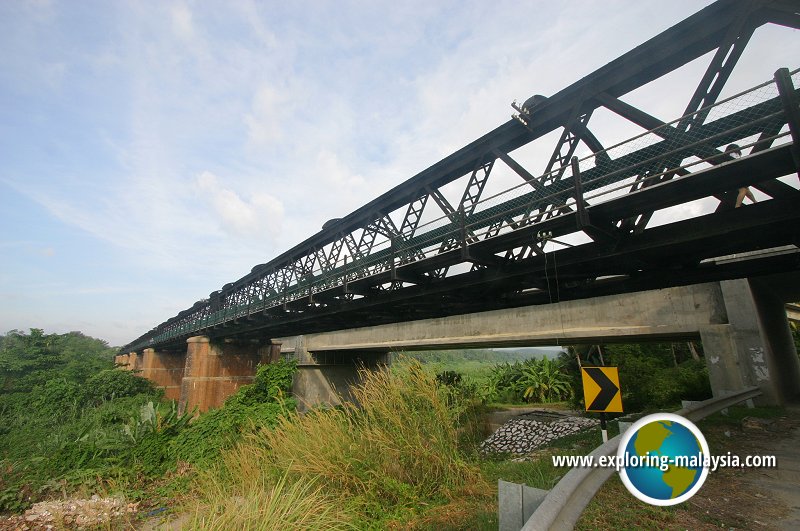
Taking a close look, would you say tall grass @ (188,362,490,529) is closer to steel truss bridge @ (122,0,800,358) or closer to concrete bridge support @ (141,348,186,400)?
steel truss bridge @ (122,0,800,358)

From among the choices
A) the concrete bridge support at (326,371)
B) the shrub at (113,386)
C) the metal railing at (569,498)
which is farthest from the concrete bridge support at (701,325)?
the shrub at (113,386)

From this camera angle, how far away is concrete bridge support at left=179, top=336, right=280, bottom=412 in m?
24.7

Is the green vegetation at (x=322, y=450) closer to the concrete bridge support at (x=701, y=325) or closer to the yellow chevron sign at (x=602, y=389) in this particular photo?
the yellow chevron sign at (x=602, y=389)

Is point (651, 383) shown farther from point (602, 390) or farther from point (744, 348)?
point (602, 390)

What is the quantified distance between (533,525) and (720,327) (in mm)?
13150

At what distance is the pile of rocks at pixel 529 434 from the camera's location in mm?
13766

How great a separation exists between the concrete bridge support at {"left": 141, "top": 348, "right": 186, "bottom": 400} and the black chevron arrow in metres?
44.5

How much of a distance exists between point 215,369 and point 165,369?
2200 cm

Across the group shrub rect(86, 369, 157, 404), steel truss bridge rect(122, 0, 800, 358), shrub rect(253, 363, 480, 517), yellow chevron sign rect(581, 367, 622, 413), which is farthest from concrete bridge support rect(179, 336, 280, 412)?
yellow chevron sign rect(581, 367, 622, 413)

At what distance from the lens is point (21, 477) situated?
13078 millimetres

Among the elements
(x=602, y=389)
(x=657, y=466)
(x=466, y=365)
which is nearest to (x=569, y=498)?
(x=657, y=466)

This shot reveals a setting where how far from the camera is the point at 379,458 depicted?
602cm

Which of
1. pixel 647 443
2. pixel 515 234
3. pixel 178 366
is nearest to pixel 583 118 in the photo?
pixel 515 234

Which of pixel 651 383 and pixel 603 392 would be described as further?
pixel 651 383
